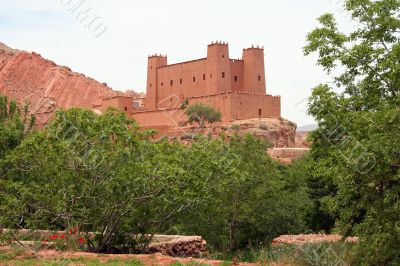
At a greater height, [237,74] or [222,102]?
[237,74]

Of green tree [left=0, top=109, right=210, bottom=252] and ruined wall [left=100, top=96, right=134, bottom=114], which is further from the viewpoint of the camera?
ruined wall [left=100, top=96, right=134, bottom=114]

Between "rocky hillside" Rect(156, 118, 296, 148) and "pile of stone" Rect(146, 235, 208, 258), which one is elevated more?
"rocky hillside" Rect(156, 118, 296, 148)

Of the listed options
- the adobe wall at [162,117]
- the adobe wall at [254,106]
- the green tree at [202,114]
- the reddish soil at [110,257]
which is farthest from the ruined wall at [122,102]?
the reddish soil at [110,257]

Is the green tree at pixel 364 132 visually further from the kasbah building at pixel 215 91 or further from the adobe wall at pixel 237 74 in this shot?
the adobe wall at pixel 237 74

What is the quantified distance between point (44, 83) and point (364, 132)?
7194cm

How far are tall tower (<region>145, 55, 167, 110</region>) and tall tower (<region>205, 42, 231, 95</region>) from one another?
22.4 ft

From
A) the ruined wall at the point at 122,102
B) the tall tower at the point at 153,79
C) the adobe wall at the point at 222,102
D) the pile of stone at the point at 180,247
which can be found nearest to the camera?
the pile of stone at the point at 180,247

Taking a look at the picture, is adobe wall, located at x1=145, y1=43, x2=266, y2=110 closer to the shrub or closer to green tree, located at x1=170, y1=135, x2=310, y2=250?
the shrub

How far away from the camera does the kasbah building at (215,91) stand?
57.2m

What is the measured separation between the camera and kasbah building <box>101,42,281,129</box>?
5725 cm

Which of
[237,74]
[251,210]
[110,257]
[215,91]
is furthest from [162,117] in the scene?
[110,257]

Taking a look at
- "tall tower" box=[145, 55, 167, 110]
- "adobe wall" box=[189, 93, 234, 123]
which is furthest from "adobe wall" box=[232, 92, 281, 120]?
"tall tower" box=[145, 55, 167, 110]

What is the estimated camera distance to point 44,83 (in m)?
80.9

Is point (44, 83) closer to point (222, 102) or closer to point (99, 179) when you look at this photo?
point (222, 102)
